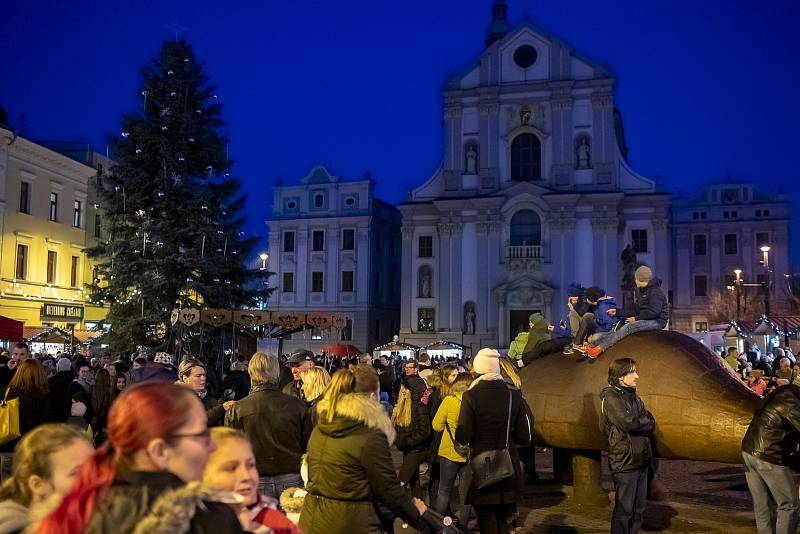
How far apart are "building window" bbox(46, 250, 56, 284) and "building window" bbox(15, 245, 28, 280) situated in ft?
5.70

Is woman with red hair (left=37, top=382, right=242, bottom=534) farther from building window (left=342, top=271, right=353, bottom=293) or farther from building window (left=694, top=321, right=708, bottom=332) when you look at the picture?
building window (left=694, top=321, right=708, bottom=332)

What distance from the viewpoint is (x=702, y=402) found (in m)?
8.01

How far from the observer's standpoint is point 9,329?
18.5m

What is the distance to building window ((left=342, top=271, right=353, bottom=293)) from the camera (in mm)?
51281

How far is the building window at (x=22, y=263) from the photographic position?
3247 centimetres

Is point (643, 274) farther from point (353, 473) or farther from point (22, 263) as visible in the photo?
point (22, 263)

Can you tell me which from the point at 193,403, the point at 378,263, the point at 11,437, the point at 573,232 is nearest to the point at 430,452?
the point at 11,437

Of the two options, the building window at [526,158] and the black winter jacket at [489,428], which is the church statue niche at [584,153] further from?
the black winter jacket at [489,428]

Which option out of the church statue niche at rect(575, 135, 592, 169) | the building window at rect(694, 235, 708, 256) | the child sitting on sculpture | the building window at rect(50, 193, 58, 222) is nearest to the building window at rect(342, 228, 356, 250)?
the church statue niche at rect(575, 135, 592, 169)

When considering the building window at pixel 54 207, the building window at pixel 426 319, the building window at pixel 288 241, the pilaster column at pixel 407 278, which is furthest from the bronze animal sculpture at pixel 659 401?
the building window at pixel 288 241

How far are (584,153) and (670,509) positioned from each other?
3681 centimetres

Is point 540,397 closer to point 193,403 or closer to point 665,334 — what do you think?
point 665,334

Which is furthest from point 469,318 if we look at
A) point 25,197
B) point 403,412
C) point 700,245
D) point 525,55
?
point 403,412

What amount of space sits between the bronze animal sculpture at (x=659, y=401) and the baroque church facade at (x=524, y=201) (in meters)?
34.2
